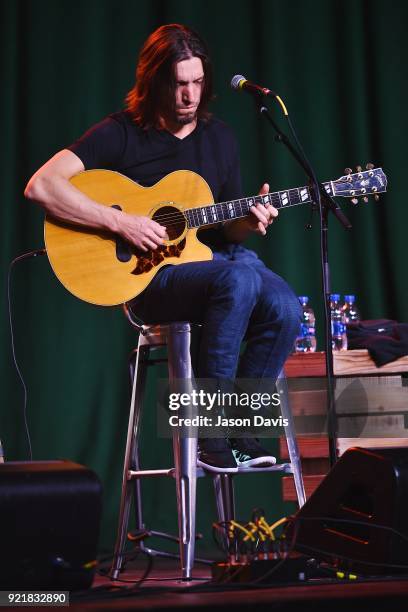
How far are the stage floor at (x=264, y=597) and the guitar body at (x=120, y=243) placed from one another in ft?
3.58

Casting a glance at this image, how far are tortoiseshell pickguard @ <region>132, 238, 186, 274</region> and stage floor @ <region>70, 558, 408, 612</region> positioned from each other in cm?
112

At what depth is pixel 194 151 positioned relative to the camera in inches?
107


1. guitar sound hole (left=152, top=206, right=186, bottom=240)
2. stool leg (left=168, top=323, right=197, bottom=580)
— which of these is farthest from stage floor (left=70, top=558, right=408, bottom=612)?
guitar sound hole (left=152, top=206, right=186, bottom=240)

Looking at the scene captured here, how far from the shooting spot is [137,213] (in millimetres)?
2535

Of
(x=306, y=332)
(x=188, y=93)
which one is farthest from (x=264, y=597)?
(x=306, y=332)

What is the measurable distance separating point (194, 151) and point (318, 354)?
855mm

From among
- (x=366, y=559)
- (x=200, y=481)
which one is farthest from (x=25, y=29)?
(x=366, y=559)

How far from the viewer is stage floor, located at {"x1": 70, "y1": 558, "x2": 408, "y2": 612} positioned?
119 cm

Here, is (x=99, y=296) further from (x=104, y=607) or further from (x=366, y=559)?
(x=104, y=607)

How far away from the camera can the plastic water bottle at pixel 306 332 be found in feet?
11.5

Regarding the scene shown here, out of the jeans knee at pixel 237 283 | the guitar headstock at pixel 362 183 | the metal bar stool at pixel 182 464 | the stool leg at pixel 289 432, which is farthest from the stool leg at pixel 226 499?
the guitar headstock at pixel 362 183

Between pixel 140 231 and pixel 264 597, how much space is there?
54.7 inches

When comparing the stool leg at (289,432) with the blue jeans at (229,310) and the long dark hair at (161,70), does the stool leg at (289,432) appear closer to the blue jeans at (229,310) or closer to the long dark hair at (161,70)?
the blue jeans at (229,310)

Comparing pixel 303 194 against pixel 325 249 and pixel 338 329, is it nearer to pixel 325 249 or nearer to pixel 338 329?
pixel 325 249
